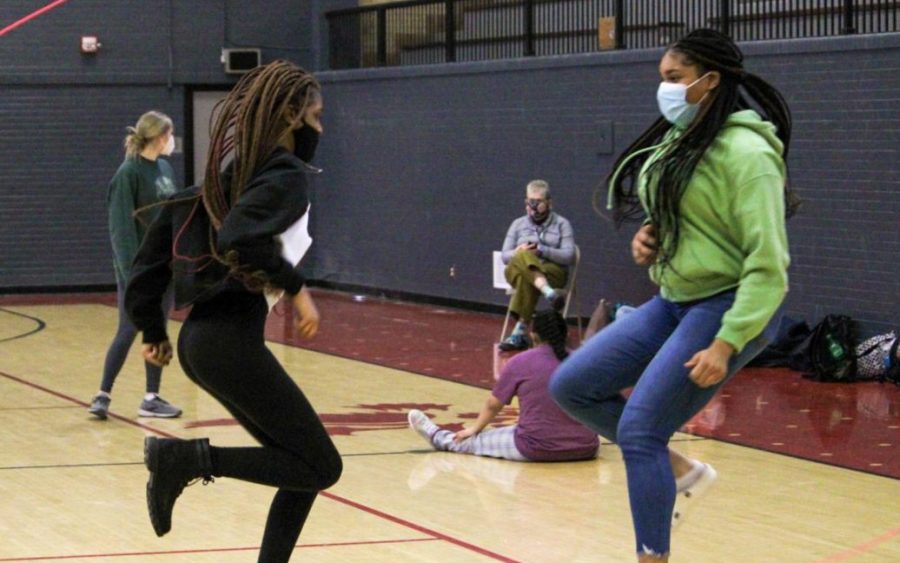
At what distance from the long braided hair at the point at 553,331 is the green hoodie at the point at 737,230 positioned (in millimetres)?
2969

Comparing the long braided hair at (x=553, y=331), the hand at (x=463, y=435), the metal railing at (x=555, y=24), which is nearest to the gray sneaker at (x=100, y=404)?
the hand at (x=463, y=435)

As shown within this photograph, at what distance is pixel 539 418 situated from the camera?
7.77 metres

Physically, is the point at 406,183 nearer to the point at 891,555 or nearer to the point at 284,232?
the point at 891,555

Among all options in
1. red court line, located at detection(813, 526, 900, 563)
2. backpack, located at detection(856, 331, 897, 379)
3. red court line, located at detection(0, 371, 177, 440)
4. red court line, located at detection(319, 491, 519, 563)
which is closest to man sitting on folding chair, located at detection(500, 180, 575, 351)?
backpack, located at detection(856, 331, 897, 379)

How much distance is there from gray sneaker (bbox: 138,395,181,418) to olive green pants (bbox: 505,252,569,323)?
425 cm

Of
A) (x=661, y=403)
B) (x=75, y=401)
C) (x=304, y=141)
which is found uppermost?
(x=304, y=141)

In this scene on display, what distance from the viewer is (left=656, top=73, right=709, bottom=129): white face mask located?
187 inches

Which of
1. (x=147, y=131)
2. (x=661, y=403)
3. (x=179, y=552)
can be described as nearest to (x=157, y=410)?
(x=147, y=131)

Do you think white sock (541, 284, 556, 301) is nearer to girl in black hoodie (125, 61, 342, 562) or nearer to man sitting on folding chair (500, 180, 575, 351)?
man sitting on folding chair (500, 180, 575, 351)

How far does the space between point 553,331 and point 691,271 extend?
3.12 meters

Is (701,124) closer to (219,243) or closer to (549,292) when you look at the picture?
(219,243)

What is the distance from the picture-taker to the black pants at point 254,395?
4520 mm

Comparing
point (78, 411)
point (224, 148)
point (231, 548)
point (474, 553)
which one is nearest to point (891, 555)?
point (474, 553)

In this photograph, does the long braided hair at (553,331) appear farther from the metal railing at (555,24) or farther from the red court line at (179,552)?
the metal railing at (555,24)
